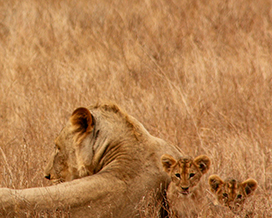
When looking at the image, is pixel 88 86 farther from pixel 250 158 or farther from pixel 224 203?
pixel 224 203

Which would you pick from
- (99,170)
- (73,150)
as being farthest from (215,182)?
(73,150)

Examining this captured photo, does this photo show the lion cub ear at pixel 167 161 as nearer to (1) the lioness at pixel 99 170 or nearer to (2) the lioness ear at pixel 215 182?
(1) the lioness at pixel 99 170

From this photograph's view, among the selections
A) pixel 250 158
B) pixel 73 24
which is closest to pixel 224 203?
pixel 250 158

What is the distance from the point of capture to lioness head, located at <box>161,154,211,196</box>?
399 centimetres

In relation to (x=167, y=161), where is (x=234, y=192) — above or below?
below

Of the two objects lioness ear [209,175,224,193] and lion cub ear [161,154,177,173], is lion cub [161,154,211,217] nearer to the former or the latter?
lion cub ear [161,154,177,173]

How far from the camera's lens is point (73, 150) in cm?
445

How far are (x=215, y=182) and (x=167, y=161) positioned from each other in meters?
0.49

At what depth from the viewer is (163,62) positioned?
8.77 metres

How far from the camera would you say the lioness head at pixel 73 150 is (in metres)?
4.36

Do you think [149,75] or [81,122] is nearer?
[81,122]

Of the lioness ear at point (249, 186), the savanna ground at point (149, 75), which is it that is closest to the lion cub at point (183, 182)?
the lioness ear at point (249, 186)

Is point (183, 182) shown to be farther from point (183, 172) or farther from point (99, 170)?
point (99, 170)

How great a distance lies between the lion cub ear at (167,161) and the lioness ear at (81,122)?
0.65 meters
